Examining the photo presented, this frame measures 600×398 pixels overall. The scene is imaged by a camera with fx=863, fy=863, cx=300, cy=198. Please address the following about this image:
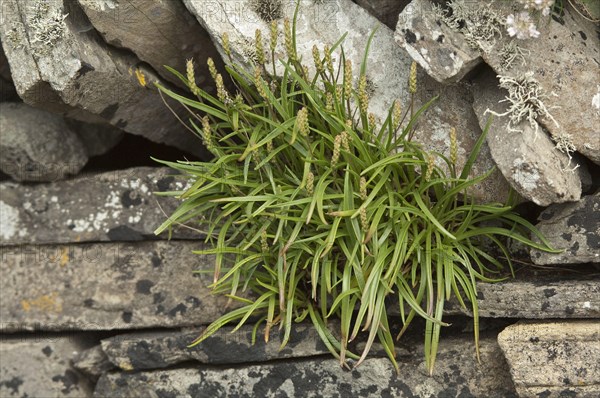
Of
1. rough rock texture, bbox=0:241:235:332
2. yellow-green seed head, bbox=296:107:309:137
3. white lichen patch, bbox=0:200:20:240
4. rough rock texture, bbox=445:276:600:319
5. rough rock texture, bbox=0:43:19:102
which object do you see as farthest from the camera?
rough rock texture, bbox=0:43:19:102

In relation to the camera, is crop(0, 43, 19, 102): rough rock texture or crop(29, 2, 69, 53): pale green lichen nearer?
crop(29, 2, 69, 53): pale green lichen

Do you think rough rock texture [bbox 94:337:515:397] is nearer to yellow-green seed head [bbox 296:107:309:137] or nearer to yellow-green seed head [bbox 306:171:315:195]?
yellow-green seed head [bbox 306:171:315:195]

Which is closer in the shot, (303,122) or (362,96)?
(303,122)

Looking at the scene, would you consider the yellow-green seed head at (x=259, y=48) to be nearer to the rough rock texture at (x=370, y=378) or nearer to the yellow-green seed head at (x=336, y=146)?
the yellow-green seed head at (x=336, y=146)

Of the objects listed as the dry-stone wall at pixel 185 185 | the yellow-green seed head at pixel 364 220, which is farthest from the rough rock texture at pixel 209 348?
the yellow-green seed head at pixel 364 220

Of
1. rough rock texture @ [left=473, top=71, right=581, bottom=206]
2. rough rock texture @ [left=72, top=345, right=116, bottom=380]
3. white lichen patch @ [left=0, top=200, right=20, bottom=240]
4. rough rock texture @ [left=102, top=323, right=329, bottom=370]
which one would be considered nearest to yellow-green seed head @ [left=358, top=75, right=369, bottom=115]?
rough rock texture @ [left=473, top=71, right=581, bottom=206]

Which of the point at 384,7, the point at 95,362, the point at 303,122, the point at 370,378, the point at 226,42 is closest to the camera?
the point at 303,122

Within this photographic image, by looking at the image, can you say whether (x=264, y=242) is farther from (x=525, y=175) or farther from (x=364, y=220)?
(x=525, y=175)

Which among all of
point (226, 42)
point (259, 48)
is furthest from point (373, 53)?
point (226, 42)
